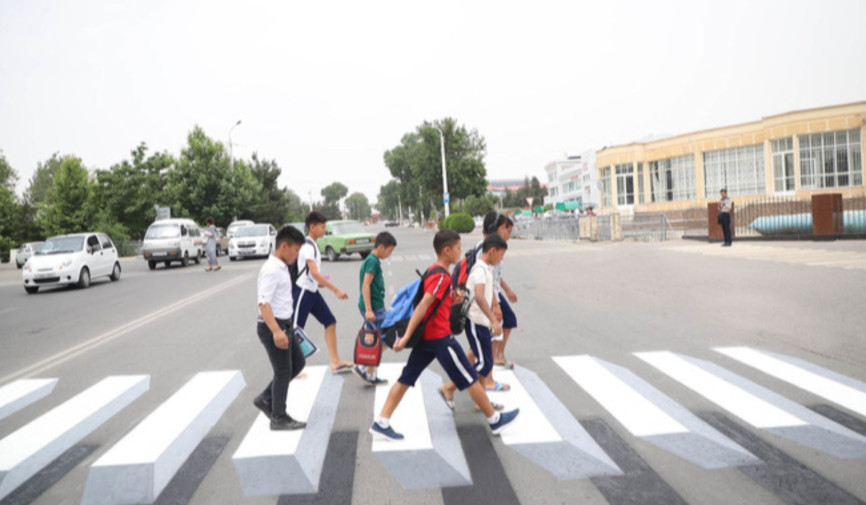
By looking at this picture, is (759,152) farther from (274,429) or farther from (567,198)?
(567,198)

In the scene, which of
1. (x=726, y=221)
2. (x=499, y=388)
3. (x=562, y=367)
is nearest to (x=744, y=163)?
(x=726, y=221)

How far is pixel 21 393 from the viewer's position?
22.4ft

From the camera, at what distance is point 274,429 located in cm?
518

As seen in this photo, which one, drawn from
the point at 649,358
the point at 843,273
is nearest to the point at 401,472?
the point at 649,358

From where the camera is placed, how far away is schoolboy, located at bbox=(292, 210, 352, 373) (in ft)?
22.6

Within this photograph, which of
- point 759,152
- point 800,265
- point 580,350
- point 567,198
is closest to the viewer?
point 580,350

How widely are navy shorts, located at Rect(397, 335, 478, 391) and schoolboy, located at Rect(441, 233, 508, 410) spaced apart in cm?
62

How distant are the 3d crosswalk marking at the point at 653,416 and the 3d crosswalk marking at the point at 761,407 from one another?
422mm

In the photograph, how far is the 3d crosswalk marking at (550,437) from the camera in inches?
167

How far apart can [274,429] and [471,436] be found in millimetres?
1534

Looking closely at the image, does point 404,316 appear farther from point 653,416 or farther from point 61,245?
point 61,245

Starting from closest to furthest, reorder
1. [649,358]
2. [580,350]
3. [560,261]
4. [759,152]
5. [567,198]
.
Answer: [649,358], [580,350], [560,261], [759,152], [567,198]

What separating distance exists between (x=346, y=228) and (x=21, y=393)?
64.5ft

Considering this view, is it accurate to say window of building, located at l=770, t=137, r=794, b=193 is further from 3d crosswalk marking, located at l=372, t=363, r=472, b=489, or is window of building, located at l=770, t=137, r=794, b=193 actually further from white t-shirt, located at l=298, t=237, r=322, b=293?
3d crosswalk marking, located at l=372, t=363, r=472, b=489
